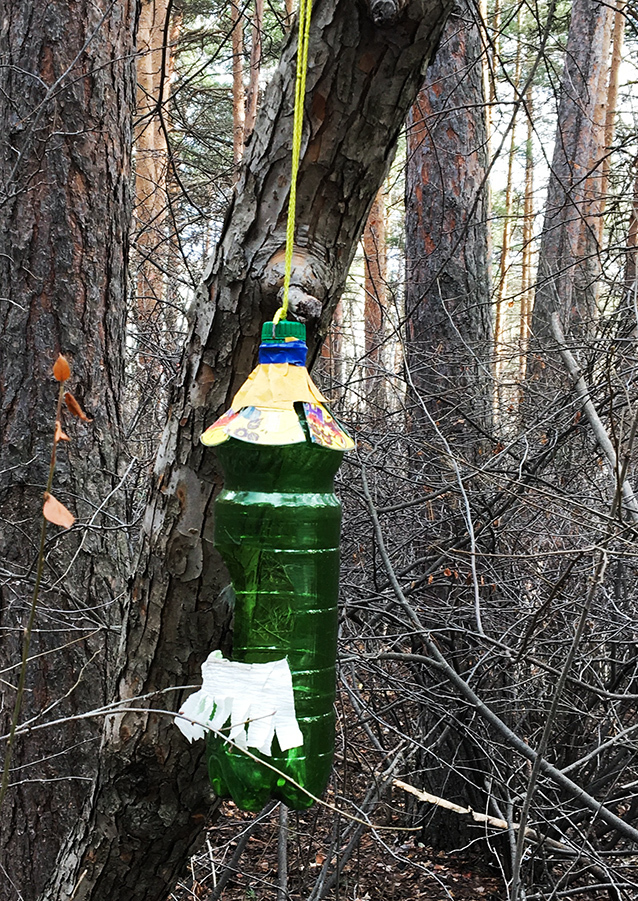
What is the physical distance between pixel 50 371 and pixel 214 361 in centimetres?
114

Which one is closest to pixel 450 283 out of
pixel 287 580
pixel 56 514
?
pixel 287 580

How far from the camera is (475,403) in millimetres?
4270

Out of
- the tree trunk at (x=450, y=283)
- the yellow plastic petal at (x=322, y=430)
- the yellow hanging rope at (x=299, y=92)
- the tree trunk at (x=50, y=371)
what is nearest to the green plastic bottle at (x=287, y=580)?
the yellow plastic petal at (x=322, y=430)

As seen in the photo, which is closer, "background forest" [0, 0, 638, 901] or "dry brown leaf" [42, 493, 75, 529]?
"dry brown leaf" [42, 493, 75, 529]

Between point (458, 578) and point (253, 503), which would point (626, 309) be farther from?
point (253, 503)

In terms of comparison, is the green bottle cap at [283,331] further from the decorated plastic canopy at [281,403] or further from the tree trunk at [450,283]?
the tree trunk at [450,283]

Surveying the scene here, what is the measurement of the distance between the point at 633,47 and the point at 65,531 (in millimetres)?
15072

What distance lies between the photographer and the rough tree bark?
138 centimetres

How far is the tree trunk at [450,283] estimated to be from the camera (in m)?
4.09

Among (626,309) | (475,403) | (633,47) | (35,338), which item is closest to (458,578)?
(475,403)

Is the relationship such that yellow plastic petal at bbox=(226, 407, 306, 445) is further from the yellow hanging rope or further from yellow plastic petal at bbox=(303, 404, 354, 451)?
the yellow hanging rope

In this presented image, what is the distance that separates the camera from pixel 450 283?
4551 millimetres

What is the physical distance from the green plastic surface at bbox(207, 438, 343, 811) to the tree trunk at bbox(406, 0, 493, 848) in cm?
237

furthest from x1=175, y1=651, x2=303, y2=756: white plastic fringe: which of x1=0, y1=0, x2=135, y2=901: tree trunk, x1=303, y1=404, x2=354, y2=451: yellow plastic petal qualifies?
x1=0, y1=0, x2=135, y2=901: tree trunk
